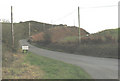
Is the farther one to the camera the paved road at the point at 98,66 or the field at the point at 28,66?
the paved road at the point at 98,66

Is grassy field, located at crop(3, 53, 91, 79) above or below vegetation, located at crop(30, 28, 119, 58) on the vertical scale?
below

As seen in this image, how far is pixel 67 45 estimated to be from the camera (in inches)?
955

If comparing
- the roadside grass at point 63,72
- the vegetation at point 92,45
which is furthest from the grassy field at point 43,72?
the vegetation at point 92,45

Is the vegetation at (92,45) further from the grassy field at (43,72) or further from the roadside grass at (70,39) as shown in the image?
the grassy field at (43,72)

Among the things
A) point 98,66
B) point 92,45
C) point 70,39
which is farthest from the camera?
point 70,39

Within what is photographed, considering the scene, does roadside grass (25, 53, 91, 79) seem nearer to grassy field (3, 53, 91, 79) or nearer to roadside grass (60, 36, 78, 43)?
grassy field (3, 53, 91, 79)

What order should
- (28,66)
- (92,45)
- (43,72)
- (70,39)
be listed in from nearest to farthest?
(43,72)
(28,66)
(92,45)
(70,39)

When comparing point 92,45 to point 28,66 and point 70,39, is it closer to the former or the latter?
point 70,39

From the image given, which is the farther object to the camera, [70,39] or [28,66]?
[70,39]

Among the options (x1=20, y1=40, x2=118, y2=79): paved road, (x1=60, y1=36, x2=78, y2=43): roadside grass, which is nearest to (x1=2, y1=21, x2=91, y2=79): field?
(x1=20, y1=40, x2=118, y2=79): paved road

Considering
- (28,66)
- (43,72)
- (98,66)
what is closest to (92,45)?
(98,66)

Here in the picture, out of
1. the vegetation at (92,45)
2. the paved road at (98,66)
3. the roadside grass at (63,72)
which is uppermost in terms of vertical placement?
the vegetation at (92,45)

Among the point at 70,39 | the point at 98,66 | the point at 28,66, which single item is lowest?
the point at 98,66

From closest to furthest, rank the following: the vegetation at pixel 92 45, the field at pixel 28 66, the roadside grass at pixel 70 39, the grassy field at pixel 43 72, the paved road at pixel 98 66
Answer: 1. the grassy field at pixel 43 72
2. the field at pixel 28 66
3. the paved road at pixel 98 66
4. the vegetation at pixel 92 45
5. the roadside grass at pixel 70 39
